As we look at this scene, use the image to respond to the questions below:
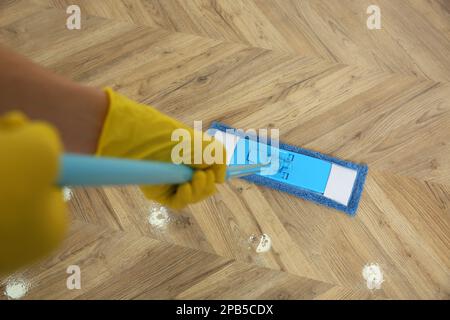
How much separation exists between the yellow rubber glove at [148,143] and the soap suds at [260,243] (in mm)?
477

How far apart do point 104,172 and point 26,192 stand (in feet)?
0.26

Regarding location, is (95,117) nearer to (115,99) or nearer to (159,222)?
(115,99)

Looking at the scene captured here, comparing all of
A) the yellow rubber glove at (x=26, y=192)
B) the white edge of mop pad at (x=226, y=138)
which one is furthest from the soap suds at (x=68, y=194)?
the yellow rubber glove at (x=26, y=192)

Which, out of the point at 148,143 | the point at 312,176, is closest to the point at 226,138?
the point at 312,176

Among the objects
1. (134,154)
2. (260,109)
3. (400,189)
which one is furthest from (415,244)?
(134,154)

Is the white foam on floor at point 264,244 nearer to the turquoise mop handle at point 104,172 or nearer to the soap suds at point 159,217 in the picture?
the soap suds at point 159,217

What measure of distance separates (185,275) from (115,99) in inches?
23.7

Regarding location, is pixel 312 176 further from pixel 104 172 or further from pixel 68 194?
pixel 104 172

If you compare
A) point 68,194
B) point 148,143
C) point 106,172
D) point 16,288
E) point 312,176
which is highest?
point 106,172

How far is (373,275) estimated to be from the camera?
103 cm

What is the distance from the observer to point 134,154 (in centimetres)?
59

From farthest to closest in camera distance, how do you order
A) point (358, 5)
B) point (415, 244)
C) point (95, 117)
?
1. point (358, 5)
2. point (415, 244)
3. point (95, 117)

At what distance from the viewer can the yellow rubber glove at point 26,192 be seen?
0.28 meters

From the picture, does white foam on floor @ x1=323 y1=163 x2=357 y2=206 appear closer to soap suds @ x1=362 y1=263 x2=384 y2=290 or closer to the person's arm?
soap suds @ x1=362 y1=263 x2=384 y2=290
